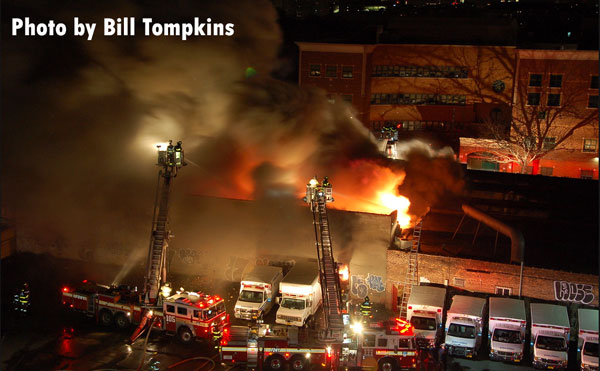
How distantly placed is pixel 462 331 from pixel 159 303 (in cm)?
872

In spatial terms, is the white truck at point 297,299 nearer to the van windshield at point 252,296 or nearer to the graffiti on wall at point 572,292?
the van windshield at point 252,296

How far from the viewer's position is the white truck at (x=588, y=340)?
1498 centimetres

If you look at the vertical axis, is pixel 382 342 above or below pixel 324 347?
above

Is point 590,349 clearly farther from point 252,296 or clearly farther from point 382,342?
point 252,296

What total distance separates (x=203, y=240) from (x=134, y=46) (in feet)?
36.2

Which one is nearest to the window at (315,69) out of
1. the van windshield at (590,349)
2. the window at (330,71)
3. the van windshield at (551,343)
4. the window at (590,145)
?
the window at (330,71)

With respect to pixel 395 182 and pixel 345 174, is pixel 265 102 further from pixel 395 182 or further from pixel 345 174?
pixel 395 182

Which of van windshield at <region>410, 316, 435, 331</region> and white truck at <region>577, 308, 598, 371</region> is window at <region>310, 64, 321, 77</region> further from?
white truck at <region>577, 308, 598, 371</region>

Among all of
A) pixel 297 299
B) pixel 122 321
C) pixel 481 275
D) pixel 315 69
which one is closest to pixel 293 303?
pixel 297 299

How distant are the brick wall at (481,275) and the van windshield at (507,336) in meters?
2.49

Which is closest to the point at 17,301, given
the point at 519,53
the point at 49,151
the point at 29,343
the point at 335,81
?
the point at 29,343

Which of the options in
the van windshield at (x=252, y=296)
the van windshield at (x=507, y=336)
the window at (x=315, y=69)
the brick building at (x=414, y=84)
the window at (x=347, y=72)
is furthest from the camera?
the window at (x=315, y=69)

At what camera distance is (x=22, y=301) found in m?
18.0

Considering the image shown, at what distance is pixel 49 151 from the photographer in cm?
2708
